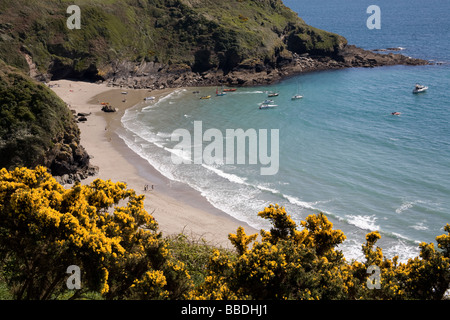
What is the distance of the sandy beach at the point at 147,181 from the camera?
118 ft

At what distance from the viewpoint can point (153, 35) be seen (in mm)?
106812

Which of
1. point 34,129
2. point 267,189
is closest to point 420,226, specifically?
point 267,189

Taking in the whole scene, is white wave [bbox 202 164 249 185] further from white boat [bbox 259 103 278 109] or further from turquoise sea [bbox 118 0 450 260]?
white boat [bbox 259 103 278 109]

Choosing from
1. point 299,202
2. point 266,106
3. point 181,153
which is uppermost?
point 266,106

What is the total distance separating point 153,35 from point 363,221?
89.2 metres

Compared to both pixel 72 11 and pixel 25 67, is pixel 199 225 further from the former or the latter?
pixel 72 11

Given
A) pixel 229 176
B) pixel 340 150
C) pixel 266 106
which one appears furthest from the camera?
pixel 266 106

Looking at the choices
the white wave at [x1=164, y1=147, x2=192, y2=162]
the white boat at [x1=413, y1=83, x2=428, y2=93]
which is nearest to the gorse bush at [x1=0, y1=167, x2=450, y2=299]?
the white wave at [x1=164, y1=147, x2=192, y2=162]

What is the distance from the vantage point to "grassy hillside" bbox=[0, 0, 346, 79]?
85.8 m

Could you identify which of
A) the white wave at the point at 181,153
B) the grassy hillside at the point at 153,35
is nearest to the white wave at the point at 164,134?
the white wave at the point at 181,153

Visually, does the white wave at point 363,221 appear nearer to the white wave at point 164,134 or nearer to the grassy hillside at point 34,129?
the grassy hillside at point 34,129

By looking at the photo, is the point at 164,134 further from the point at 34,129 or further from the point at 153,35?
the point at 153,35

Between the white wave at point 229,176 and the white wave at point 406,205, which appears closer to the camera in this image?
the white wave at point 406,205

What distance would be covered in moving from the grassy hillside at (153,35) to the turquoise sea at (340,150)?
16111 millimetres
